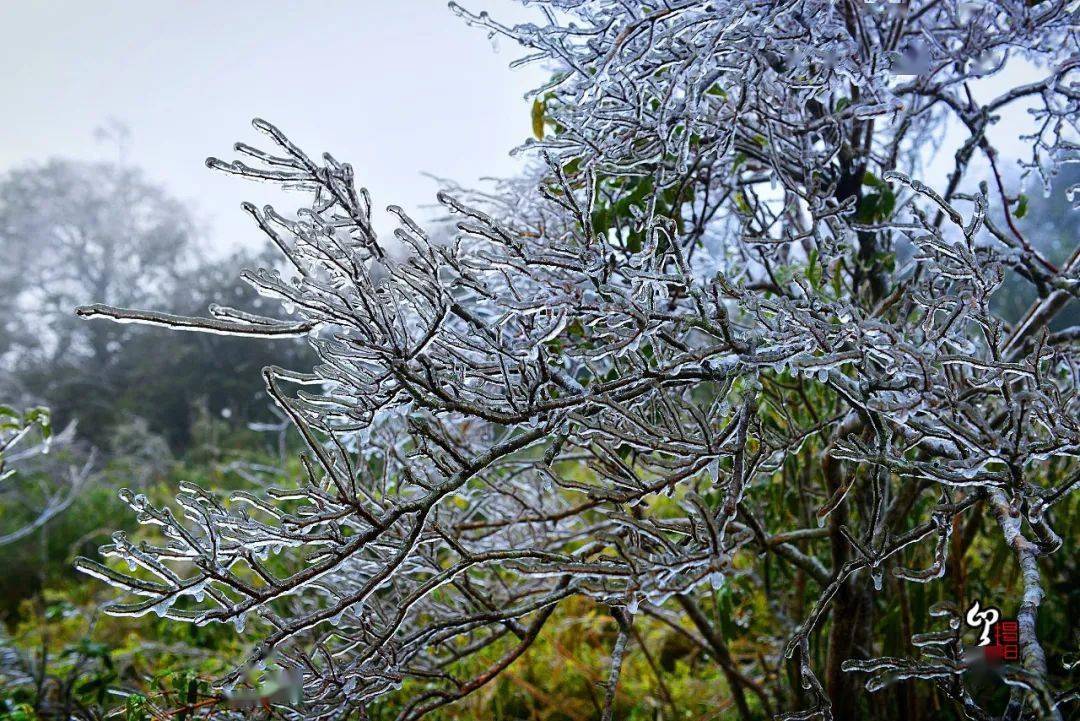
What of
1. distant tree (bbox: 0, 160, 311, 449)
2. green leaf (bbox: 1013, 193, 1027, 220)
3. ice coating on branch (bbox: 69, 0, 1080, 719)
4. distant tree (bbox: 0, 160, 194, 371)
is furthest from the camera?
distant tree (bbox: 0, 160, 194, 371)

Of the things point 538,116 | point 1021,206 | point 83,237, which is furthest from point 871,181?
point 83,237

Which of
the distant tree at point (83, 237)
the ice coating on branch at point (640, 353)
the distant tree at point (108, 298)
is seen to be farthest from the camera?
the distant tree at point (83, 237)

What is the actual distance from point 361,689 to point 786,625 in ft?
3.35

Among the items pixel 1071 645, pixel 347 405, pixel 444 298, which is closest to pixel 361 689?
pixel 347 405

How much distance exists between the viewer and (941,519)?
81 centimetres

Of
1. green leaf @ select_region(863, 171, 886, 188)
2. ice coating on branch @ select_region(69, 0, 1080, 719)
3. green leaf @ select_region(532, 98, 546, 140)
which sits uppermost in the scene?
green leaf @ select_region(532, 98, 546, 140)

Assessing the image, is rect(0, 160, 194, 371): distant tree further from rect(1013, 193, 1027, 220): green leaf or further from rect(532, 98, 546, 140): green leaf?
rect(1013, 193, 1027, 220): green leaf

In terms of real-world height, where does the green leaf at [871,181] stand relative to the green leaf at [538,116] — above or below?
below

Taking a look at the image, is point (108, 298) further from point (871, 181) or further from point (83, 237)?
point (871, 181)

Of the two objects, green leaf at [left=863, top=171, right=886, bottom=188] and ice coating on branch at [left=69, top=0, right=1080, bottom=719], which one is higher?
green leaf at [left=863, top=171, right=886, bottom=188]

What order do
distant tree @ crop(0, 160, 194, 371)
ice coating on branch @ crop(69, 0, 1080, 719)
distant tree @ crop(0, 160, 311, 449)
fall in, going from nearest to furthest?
1. ice coating on branch @ crop(69, 0, 1080, 719)
2. distant tree @ crop(0, 160, 311, 449)
3. distant tree @ crop(0, 160, 194, 371)

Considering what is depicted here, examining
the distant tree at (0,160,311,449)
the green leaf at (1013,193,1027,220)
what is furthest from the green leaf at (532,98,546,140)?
the distant tree at (0,160,311,449)

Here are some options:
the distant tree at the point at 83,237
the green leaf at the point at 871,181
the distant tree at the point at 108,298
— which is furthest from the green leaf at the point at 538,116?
the distant tree at the point at 83,237

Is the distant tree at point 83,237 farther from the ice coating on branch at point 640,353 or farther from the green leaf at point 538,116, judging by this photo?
the ice coating on branch at point 640,353
